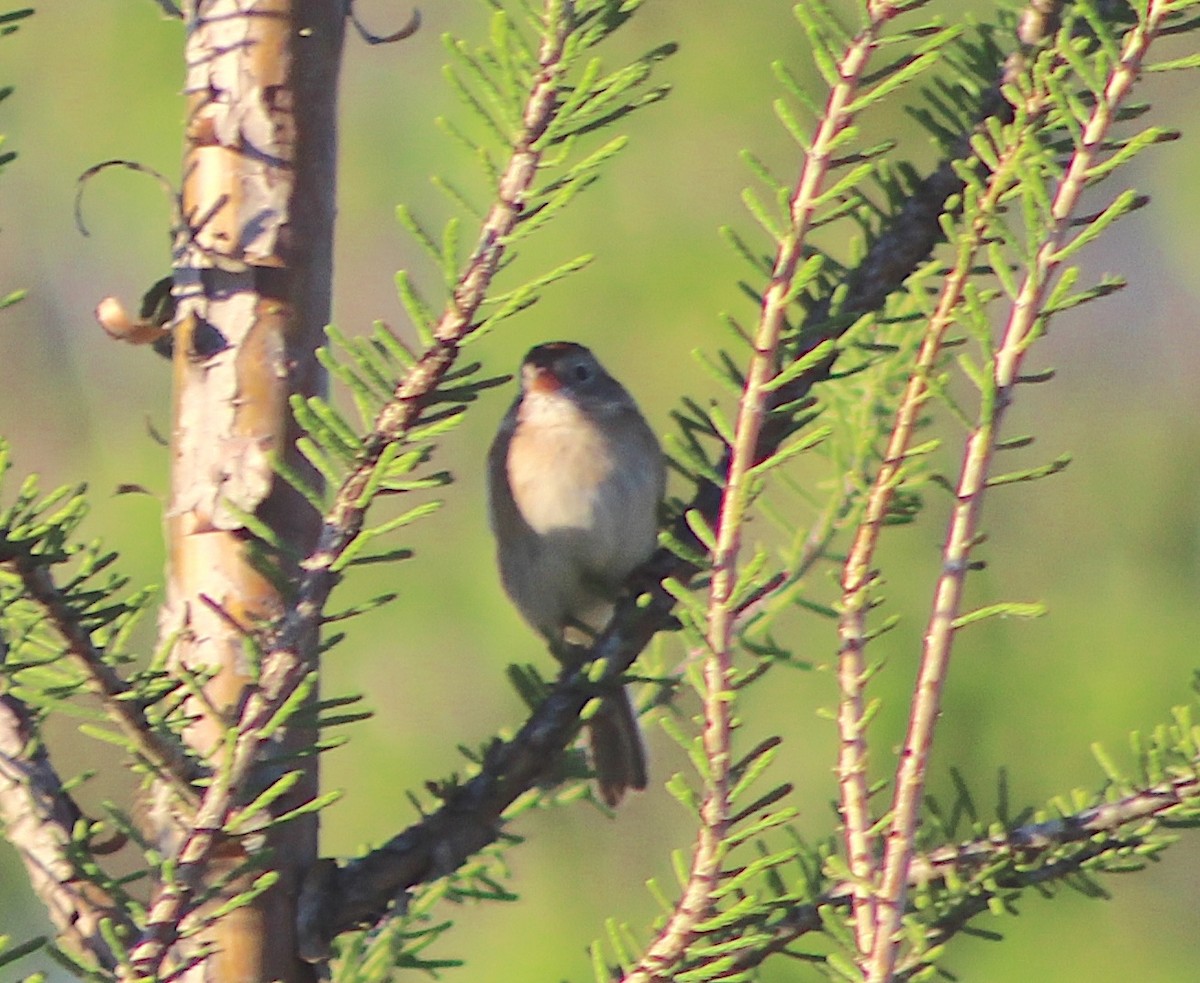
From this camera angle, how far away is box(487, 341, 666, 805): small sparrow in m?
2.67

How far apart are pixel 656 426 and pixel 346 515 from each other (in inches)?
146

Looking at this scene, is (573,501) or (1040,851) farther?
(573,501)

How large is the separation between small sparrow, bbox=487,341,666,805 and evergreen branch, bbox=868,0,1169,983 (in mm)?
1586

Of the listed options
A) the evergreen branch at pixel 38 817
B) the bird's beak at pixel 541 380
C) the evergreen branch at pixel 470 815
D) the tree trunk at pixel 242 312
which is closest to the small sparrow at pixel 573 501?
the bird's beak at pixel 541 380

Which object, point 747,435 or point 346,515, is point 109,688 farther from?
point 747,435

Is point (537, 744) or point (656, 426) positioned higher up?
point (656, 426)

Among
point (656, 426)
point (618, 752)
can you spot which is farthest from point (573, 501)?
point (656, 426)

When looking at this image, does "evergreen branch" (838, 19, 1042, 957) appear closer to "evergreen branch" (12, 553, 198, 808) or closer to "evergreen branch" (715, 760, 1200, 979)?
"evergreen branch" (715, 760, 1200, 979)

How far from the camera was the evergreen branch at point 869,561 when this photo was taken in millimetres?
979

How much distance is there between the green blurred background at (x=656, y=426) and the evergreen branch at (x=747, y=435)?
275 centimetres

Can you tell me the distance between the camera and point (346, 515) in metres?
0.97

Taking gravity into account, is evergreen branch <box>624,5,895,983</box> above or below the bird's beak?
below

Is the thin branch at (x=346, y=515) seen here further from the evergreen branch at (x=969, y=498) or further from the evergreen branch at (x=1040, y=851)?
the evergreen branch at (x=1040, y=851)

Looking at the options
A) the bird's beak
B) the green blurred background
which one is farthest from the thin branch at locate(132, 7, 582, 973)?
the green blurred background
